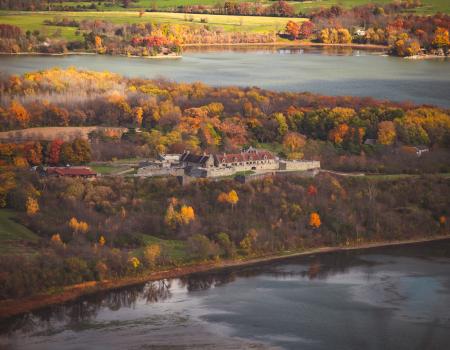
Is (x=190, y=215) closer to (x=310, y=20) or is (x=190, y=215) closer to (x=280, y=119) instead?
(x=280, y=119)

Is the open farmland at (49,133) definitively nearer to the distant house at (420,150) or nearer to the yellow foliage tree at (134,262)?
the distant house at (420,150)

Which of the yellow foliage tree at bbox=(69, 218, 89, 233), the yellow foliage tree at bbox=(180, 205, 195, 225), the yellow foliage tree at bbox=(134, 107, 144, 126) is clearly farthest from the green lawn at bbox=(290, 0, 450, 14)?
the yellow foliage tree at bbox=(69, 218, 89, 233)

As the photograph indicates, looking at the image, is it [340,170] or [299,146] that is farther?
[299,146]

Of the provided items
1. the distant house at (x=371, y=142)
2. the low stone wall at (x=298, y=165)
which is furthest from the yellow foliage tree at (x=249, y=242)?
the distant house at (x=371, y=142)

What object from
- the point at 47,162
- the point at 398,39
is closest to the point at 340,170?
the point at 47,162

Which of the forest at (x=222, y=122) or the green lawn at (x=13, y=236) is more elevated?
the forest at (x=222, y=122)

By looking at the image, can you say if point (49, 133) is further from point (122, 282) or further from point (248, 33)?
point (248, 33)

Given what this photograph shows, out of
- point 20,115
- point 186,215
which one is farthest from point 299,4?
point 186,215

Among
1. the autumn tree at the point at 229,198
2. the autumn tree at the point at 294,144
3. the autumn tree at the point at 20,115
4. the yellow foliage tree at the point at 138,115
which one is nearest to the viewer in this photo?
the autumn tree at the point at 229,198
